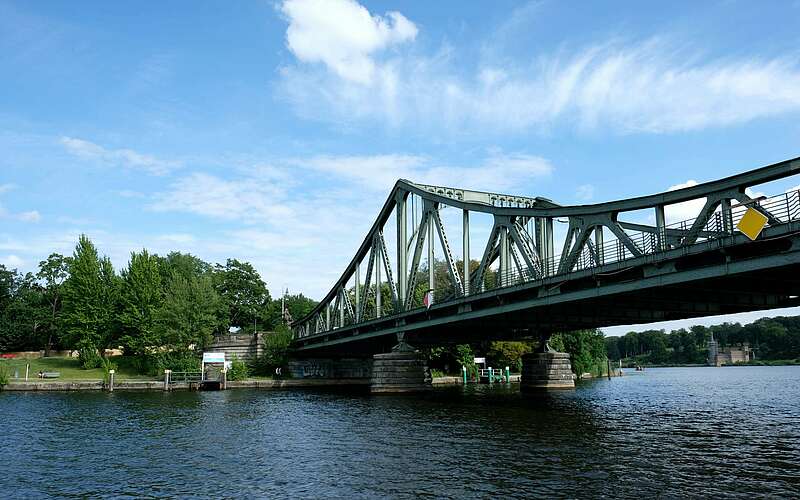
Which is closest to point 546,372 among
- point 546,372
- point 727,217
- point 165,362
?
point 546,372

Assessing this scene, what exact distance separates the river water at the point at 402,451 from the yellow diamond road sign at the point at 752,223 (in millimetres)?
9187

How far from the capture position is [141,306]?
96.6 meters

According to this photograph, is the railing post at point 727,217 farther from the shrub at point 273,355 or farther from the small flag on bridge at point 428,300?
the shrub at point 273,355

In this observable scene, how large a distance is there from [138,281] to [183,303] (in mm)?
11642

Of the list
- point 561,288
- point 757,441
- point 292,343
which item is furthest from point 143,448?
point 292,343

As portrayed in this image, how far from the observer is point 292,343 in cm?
10038

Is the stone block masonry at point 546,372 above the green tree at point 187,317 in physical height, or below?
below

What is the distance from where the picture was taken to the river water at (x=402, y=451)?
21.4 m

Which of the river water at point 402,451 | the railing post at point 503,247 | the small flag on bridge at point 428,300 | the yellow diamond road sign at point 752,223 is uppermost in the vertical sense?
the railing post at point 503,247

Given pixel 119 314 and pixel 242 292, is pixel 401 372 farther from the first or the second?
pixel 242 292

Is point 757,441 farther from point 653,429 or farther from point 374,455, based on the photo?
point 374,455

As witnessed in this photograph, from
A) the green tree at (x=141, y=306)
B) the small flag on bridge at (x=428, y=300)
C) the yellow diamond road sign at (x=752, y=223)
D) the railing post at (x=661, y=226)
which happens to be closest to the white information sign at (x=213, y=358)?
the green tree at (x=141, y=306)

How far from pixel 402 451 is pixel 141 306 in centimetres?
7837

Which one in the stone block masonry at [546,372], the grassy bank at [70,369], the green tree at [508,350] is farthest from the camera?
the green tree at [508,350]
